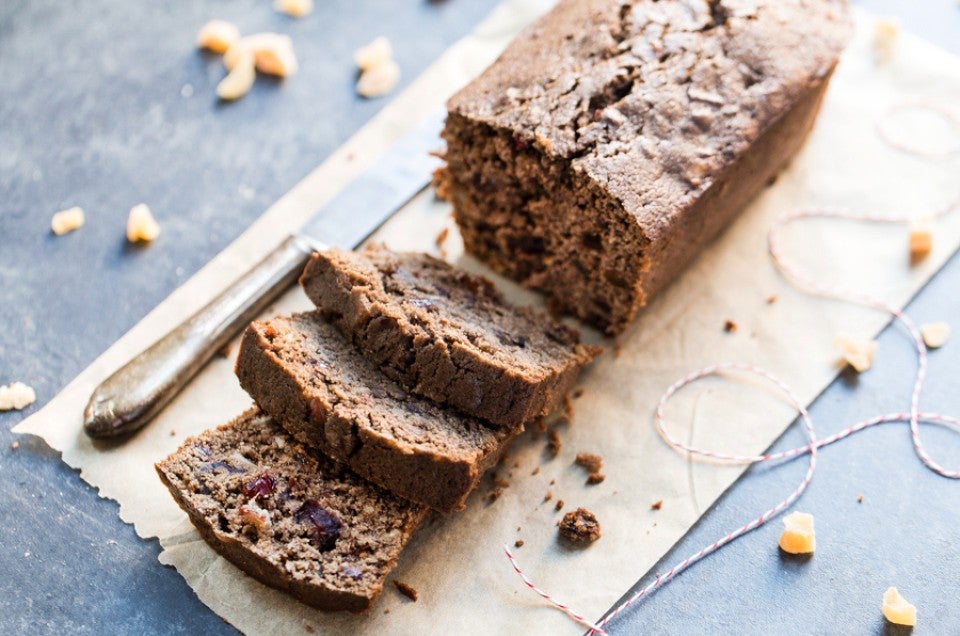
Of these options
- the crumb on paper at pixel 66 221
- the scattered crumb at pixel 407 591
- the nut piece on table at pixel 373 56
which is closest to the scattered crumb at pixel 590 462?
the scattered crumb at pixel 407 591

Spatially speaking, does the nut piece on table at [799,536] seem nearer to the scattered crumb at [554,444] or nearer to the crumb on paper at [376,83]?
the scattered crumb at [554,444]

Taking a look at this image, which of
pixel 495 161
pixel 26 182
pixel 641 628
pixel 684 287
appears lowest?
pixel 641 628

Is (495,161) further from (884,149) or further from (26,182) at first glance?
(26,182)

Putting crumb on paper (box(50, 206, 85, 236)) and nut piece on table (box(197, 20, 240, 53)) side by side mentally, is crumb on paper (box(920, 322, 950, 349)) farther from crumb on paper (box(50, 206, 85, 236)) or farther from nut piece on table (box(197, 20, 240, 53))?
crumb on paper (box(50, 206, 85, 236))

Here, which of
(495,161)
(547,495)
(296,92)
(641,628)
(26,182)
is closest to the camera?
(641,628)

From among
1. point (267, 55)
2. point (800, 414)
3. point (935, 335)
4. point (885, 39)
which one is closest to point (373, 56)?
point (267, 55)

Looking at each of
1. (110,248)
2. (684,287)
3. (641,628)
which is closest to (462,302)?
(684,287)

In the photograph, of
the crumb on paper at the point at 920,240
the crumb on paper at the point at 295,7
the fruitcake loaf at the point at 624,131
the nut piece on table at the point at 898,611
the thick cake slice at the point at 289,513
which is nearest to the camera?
the thick cake slice at the point at 289,513
